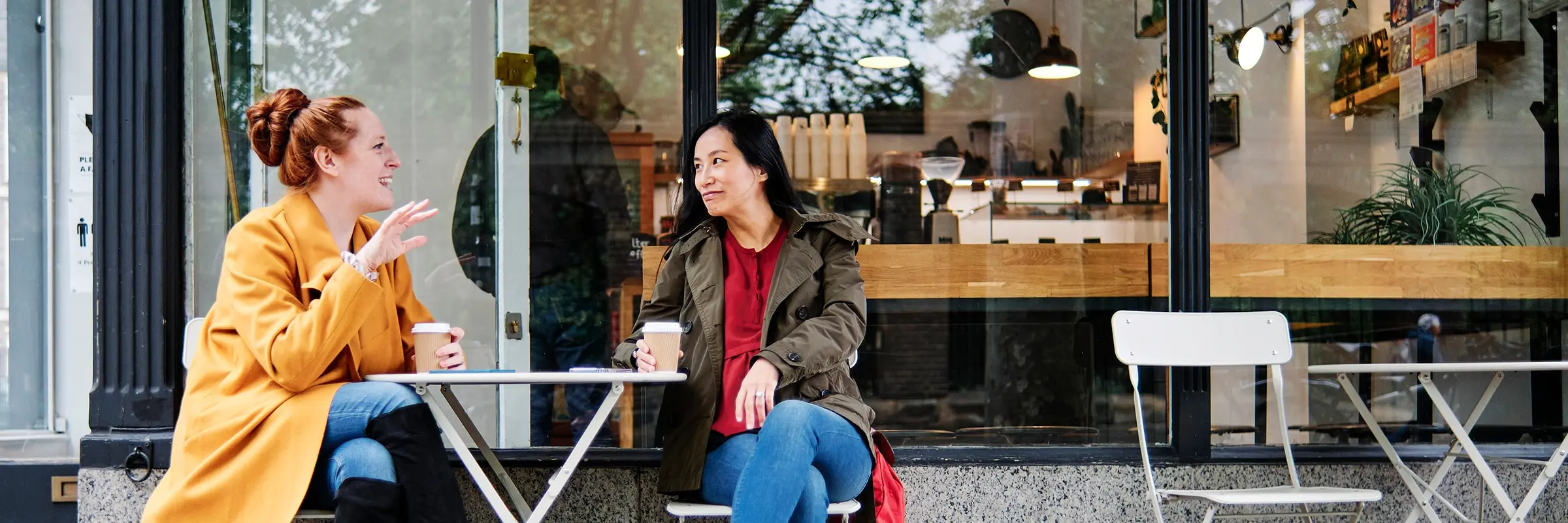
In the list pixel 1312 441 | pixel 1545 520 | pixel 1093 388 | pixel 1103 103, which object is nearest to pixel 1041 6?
pixel 1103 103

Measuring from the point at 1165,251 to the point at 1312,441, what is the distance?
83cm

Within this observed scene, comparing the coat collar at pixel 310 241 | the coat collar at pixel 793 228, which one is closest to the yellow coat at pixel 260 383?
the coat collar at pixel 310 241

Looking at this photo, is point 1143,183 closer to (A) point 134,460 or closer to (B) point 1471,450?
(B) point 1471,450

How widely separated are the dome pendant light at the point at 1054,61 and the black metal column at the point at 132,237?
406cm

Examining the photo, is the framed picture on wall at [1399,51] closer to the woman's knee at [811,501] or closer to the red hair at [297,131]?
the woman's knee at [811,501]

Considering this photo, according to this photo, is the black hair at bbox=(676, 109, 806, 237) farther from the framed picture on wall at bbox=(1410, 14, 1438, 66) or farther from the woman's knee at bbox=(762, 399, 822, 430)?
the framed picture on wall at bbox=(1410, 14, 1438, 66)

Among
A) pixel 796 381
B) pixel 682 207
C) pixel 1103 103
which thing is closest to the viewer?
pixel 796 381

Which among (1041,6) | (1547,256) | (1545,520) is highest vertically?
(1041,6)

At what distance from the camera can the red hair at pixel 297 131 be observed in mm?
2662

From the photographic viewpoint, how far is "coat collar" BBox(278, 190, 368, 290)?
2551mm

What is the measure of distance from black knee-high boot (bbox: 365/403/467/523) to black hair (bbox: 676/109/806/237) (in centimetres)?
87

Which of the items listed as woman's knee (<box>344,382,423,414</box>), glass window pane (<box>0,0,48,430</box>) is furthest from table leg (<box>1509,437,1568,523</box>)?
glass window pane (<box>0,0,48,430</box>)

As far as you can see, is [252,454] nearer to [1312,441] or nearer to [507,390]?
[507,390]

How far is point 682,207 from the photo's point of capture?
3.09m
